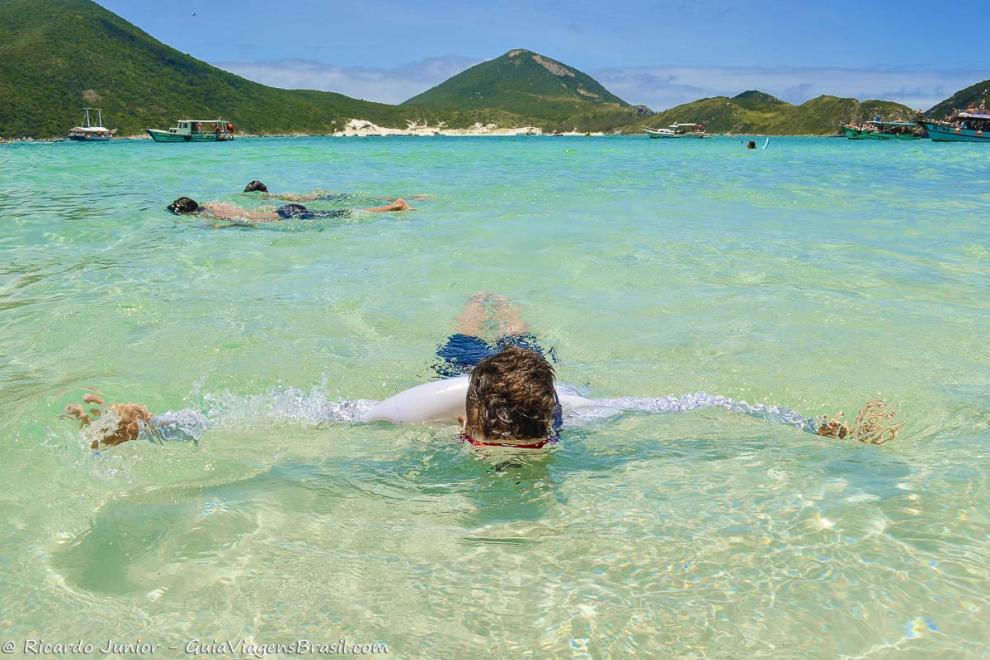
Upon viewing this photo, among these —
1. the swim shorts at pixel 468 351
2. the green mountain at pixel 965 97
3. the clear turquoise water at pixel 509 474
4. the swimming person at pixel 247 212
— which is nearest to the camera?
the clear turquoise water at pixel 509 474

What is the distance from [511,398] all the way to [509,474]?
15.7 inches

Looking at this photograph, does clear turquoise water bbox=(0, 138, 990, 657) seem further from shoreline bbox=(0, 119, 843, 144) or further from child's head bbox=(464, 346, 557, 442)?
shoreline bbox=(0, 119, 843, 144)

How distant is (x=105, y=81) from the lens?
381 ft

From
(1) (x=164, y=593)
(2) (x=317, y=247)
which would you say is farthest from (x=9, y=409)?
(2) (x=317, y=247)

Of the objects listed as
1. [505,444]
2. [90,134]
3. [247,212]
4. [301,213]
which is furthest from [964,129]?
[90,134]

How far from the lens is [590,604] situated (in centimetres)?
225

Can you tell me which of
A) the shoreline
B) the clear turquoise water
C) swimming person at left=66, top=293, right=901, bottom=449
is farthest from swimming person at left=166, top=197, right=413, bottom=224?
the shoreline

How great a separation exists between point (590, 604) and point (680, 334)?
13.7ft

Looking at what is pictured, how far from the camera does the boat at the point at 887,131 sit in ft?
279

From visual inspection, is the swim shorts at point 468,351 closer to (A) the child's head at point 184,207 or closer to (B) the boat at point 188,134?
(A) the child's head at point 184,207

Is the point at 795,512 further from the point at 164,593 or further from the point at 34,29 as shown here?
the point at 34,29

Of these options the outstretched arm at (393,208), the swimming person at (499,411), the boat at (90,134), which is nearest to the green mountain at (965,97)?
the boat at (90,134)

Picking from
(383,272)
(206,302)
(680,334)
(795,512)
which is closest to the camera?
(795,512)

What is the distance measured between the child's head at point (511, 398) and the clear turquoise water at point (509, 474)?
21cm
